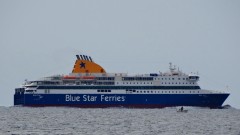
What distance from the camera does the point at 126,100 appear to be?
10162 centimetres

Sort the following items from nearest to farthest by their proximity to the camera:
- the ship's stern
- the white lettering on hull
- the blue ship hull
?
the blue ship hull
the white lettering on hull
the ship's stern

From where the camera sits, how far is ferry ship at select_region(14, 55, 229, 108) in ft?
330

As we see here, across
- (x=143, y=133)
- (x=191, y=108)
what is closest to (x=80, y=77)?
(x=191, y=108)

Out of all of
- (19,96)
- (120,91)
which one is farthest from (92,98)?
(19,96)

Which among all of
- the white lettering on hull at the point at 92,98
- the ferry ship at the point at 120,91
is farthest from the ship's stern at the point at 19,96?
the white lettering on hull at the point at 92,98

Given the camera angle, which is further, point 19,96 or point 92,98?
point 19,96

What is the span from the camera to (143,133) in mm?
49750

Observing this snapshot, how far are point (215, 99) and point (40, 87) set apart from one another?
3006cm

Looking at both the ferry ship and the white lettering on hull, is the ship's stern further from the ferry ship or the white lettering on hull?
the white lettering on hull

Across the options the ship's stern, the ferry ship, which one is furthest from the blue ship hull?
the ship's stern

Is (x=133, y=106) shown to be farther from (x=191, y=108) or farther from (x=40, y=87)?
(x=40, y=87)

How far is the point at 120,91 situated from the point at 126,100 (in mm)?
1863

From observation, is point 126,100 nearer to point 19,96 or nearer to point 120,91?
point 120,91

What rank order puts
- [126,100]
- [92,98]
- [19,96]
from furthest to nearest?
1. [19,96]
2. [92,98]
3. [126,100]
